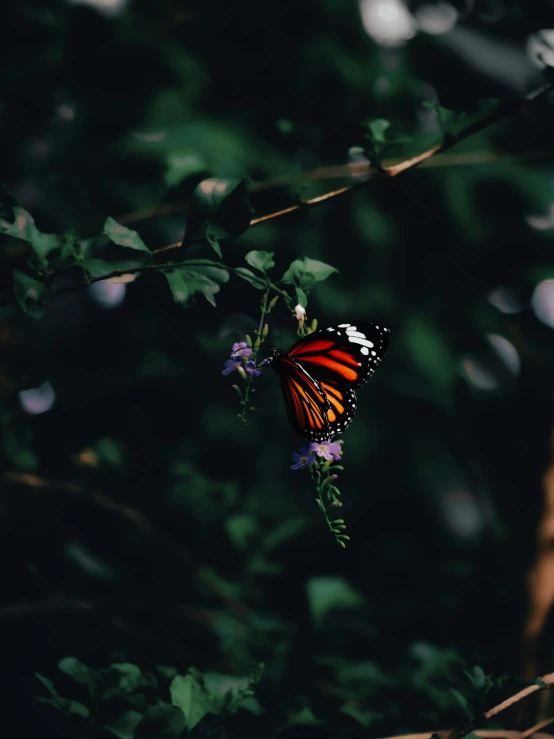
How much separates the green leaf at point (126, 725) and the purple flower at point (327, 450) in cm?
56

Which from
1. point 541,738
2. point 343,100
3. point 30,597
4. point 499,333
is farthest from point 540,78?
point 30,597

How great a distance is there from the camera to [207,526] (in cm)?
162

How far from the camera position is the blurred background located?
149cm

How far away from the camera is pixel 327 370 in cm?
99

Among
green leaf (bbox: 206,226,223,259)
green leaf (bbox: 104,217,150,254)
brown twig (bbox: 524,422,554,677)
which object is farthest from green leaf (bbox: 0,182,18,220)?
brown twig (bbox: 524,422,554,677)

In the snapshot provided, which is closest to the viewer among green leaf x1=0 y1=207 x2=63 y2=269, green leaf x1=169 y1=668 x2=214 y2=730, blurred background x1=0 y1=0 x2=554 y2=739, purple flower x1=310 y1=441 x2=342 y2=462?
purple flower x1=310 y1=441 x2=342 y2=462

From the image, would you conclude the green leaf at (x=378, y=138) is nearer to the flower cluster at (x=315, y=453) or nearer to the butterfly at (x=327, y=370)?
the butterfly at (x=327, y=370)

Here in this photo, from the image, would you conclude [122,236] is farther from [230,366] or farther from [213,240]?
[230,366]

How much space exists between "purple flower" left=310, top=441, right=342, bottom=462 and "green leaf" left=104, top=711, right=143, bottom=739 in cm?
56

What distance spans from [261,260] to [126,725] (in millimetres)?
757

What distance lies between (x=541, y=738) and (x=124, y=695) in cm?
75

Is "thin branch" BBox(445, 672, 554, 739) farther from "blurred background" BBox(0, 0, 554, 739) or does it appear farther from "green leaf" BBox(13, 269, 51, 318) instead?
"green leaf" BBox(13, 269, 51, 318)

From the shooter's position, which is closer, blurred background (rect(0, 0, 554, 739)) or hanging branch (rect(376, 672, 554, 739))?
hanging branch (rect(376, 672, 554, 739))

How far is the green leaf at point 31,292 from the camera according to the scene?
0.96 meters
